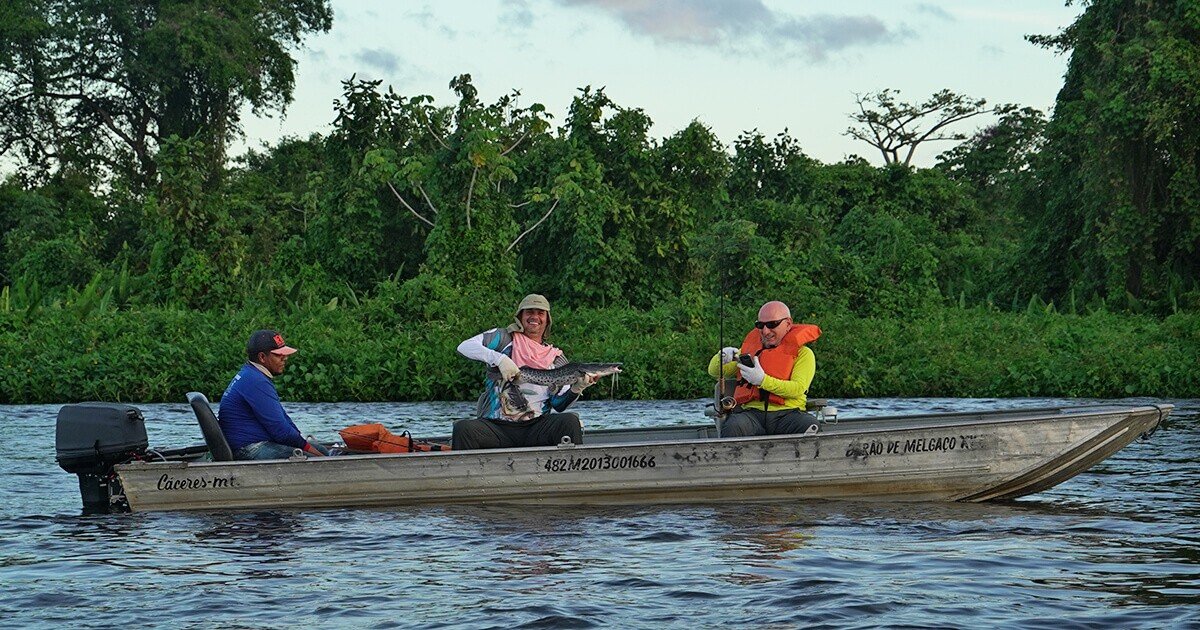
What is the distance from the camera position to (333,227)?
93.1 feet

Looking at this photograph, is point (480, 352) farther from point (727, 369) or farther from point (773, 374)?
point (773, 374)

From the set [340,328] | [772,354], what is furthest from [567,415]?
[340,328]

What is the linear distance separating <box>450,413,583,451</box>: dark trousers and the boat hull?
25cm

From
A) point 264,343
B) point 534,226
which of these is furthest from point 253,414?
point 534,226

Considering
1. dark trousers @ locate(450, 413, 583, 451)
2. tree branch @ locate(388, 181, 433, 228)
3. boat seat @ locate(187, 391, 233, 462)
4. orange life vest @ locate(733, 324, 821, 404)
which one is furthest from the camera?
tree branch @ locate(388, 181, 433, 228)

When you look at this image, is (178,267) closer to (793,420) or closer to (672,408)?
(672,408)

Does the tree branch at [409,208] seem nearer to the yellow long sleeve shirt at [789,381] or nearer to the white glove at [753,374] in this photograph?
the yellow long sleeve shirt at [789,381]

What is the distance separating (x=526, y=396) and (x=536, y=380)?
17 centimetres

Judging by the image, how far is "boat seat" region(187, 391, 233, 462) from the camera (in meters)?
9.78

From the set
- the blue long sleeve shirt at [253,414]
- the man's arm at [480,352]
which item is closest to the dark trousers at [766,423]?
the man's arm at [480,352]

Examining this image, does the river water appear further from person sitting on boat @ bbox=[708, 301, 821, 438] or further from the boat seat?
person sitting on boat @ bbox=[708, 301, 821, 438]

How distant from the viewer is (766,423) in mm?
10453

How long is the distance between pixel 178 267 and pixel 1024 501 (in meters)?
18.0

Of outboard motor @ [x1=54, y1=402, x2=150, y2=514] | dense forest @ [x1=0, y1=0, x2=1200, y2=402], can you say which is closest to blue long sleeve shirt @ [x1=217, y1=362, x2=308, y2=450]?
outboard motor @ [x1=54, y1=402, x2=150, y2=514]
